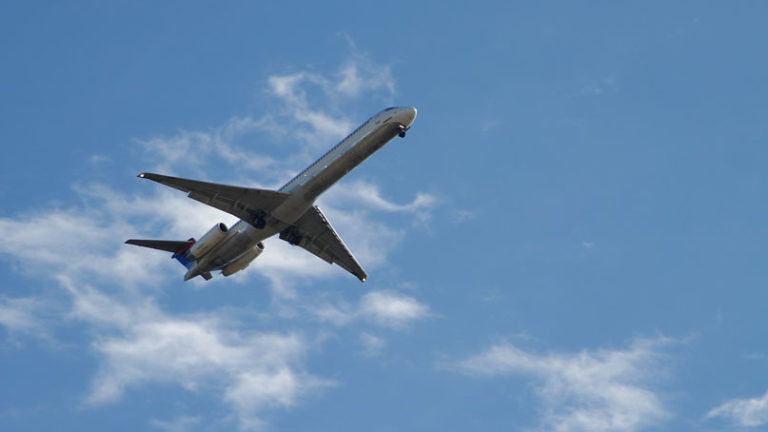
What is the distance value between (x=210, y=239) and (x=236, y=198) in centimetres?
478

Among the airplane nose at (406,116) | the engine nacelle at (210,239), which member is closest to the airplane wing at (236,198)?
the engine nacelle at (210,239)

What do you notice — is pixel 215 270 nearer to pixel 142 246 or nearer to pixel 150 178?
pixel 142 246

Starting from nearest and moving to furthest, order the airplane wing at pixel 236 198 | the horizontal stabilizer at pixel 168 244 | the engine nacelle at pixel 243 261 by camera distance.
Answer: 1. the airplane wing at pixel 236 198
2. the engine nacelle at pixel 243 261
3. the horizontal stabilizer at pixel 168 244

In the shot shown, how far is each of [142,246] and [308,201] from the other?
15.2m

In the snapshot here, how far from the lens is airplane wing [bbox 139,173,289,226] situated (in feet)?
262

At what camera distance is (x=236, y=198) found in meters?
80.6

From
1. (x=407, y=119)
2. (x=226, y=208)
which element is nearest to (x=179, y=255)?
(x=226, y=208)

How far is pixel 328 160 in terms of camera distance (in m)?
78.1

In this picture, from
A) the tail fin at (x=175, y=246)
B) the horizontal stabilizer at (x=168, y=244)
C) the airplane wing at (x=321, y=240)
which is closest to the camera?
the airplane wing at (x=321, y=240)

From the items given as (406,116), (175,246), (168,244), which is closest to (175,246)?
(175,246)

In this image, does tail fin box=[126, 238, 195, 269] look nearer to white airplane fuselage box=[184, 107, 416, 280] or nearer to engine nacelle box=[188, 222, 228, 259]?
white airplane fuselage box=[184, 107, 416, 280]

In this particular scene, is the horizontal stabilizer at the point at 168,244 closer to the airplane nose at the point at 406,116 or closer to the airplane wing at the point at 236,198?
the airplane wing at the point at 236,198

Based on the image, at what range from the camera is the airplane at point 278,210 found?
7688 cm

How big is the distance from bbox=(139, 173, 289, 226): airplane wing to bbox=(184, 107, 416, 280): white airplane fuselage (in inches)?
20.0
